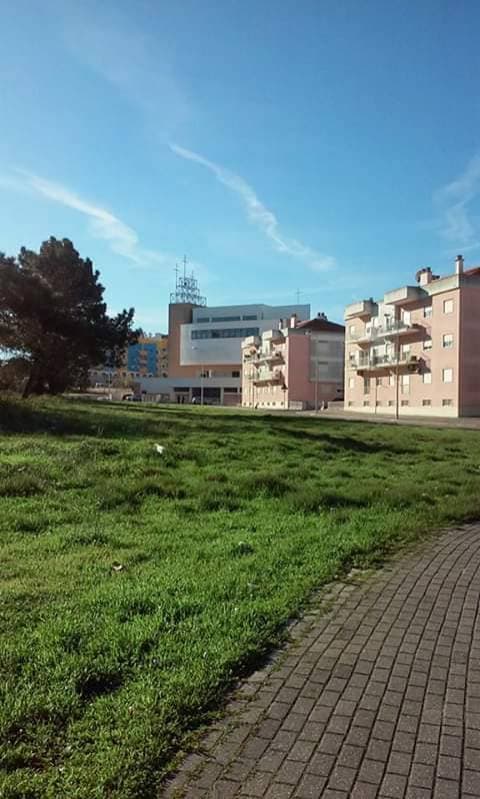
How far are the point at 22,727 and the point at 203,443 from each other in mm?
13033

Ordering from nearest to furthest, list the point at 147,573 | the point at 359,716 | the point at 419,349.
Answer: the point at 359,716, the point at 147,573, the point at 419,349

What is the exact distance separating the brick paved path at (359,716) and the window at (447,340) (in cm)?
5339

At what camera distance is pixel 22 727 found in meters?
2.96

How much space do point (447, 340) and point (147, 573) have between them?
54410 millimetres

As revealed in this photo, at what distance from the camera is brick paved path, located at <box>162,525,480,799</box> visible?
2.68 metres

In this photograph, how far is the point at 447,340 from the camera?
5594 centimetres

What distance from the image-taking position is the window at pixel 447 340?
55.3 metres

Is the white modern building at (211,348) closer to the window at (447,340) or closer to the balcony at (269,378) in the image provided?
the balcony at (269,378)

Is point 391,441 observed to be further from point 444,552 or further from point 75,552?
point 75,552

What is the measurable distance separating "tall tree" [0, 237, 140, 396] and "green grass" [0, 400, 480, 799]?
22.3 meters

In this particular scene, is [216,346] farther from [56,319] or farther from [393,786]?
[393,786]

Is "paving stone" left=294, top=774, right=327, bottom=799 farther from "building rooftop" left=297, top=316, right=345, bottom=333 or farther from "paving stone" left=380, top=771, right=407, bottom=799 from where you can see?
"building rooftop" left=297, top=316, right=345, bottom=333

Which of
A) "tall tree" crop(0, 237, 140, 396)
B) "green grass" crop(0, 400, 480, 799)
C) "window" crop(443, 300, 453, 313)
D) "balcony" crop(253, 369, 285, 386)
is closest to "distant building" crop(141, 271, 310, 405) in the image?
"balcony" crop(253, 369, 285, 386)

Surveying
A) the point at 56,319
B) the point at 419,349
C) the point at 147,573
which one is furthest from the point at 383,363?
the point at 147,573
